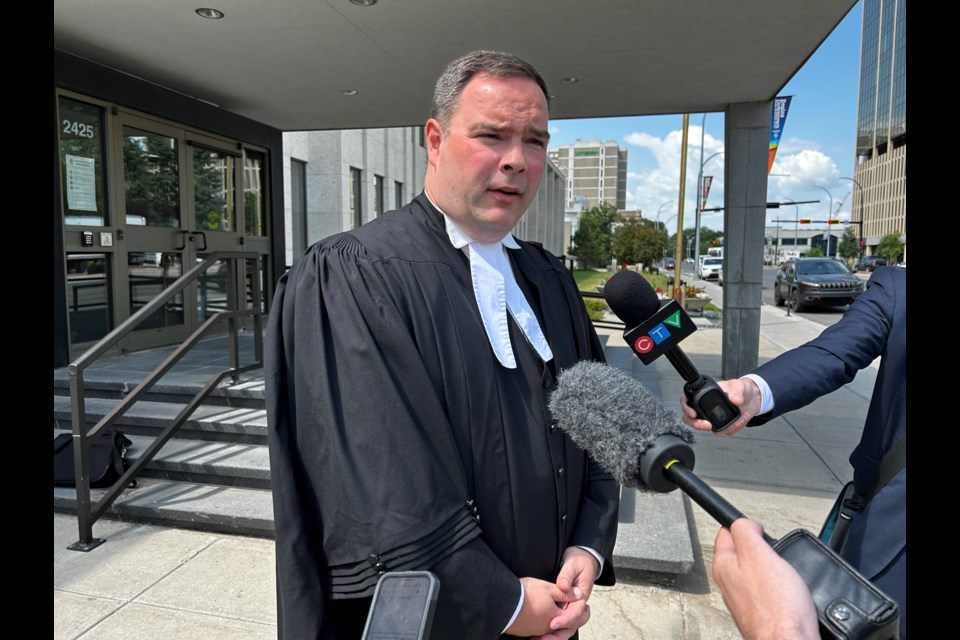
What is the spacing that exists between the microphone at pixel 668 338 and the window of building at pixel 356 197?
16.7 m

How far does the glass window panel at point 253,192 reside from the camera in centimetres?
907

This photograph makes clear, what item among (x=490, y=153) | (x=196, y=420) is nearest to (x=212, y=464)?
(x=196, y=420)

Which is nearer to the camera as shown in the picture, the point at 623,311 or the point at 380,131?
the point at 623,311

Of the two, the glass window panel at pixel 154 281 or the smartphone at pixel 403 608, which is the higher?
the glass window panel at pixel 154 281

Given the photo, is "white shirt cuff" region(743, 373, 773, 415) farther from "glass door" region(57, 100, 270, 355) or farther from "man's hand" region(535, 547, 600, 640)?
"glass door" region(57, 100, 270, 355)

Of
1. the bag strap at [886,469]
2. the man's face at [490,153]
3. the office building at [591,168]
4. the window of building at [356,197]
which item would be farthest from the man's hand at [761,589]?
the office building at [591,168]

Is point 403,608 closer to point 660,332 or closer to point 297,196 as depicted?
point 660,332

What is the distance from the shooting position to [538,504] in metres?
1.54

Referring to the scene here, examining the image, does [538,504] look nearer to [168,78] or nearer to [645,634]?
[645,634]

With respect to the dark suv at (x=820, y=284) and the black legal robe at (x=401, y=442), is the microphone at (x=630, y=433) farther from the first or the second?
the dark suv at (x=820, y=284)

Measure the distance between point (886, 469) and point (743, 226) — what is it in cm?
688
